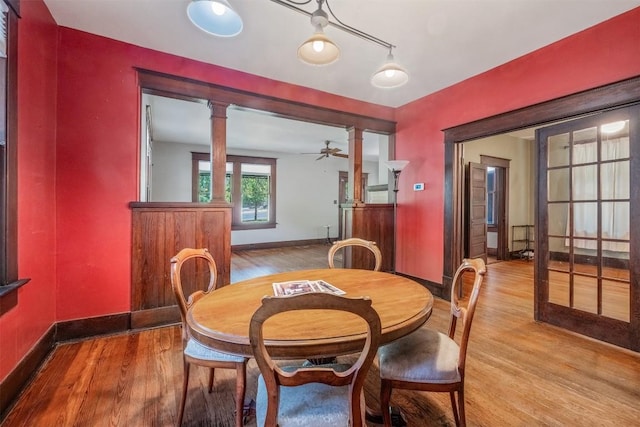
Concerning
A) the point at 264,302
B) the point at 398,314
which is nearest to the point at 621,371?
the point at 398,314

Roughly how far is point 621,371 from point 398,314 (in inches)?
82.7

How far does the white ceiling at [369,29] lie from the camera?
2.17 m

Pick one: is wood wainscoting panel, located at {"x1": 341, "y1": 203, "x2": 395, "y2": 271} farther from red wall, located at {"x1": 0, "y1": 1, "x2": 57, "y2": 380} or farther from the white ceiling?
red wall, located at {"x1": 0, "y1": 1, "x2": 57, "y2": 380}

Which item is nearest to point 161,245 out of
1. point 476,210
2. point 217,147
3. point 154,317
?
point 154,317

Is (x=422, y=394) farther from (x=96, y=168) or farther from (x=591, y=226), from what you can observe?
(x=96, y=168)

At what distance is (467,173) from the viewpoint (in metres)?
5.11

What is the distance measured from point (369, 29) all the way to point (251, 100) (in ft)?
5.05

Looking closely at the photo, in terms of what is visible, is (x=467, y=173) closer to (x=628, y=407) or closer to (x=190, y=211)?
(x=628, y=407)

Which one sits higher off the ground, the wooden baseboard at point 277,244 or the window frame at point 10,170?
the window frame at point 10,170

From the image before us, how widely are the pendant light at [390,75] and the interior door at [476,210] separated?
3.59 metres

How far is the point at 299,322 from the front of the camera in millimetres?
1183

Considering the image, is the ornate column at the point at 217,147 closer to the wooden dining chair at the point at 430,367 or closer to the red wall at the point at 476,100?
the wooden dining chair at the point at 430,367

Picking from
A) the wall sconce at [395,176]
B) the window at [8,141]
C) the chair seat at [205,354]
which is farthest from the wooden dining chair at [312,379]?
the wall sconce at [395,176]

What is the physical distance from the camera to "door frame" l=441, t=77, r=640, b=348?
2303 mm
